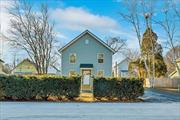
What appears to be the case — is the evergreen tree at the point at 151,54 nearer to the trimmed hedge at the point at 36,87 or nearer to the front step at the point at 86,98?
the front step at the point at 86,98

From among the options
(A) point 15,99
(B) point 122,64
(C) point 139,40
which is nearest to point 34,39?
(C) point 139,40

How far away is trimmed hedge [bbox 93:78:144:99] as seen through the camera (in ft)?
72.3

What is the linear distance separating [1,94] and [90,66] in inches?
649

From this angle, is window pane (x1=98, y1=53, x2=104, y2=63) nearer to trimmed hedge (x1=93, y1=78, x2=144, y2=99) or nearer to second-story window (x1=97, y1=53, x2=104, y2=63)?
second-story window (x1=97, y1=53, x2=104, y2=63)

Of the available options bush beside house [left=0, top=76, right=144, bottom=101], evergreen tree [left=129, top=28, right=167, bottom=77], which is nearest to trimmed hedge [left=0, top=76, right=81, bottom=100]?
bush beside house [left=0, top=76, right=144, bottom=101]

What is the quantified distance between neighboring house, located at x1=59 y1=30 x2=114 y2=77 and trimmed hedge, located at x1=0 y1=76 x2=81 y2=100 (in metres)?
14.6

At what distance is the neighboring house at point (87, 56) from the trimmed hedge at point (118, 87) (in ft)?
46.2

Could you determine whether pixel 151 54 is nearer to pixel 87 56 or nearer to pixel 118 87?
pixel 87 56

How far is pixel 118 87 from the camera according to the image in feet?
72.7

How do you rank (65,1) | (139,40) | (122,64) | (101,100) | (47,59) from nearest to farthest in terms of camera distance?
(65,1) → (101,100) → (139,40) → (47,59) → (122,64)

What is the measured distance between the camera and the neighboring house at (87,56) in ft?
119

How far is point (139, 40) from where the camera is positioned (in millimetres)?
41938

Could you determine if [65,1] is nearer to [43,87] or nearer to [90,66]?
[43,87]

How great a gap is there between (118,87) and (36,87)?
606 cm
